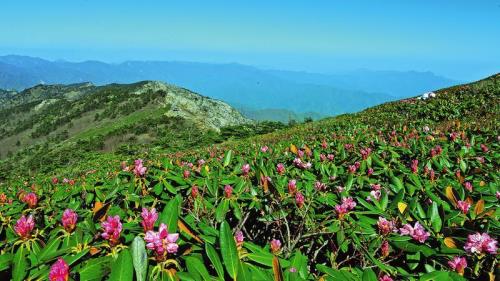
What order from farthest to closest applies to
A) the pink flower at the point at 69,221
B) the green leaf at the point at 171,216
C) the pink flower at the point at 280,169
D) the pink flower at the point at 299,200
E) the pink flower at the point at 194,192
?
the pink flower at the point at 280,169, the pink flower at the point at 194,192, the pink flower at the point at 299,200, the pink flower at the point at 69,221, the green leaf at the point at 171,216

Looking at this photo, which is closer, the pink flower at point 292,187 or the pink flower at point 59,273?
the pink flower at point 59,273

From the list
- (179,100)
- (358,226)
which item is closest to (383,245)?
(358,226)

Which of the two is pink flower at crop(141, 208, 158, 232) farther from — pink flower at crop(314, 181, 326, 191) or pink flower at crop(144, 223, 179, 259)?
pink flower at crop(314, 181, 326, 191)

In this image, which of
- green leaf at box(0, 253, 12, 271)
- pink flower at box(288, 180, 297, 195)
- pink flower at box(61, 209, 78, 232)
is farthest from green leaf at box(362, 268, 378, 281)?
green leaf at box(0, 253, 12, 271)

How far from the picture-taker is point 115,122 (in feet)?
339

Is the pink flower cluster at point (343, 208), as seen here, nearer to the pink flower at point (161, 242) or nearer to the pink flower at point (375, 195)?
the pink flower at point (375, 195)

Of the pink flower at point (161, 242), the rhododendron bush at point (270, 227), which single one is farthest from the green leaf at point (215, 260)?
the pink flower at point (161, 242)

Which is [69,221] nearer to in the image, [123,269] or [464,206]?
[123,269]

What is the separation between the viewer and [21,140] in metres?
117

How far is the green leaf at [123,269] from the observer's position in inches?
59.1

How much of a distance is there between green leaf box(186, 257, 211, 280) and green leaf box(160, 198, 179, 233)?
0.87ft

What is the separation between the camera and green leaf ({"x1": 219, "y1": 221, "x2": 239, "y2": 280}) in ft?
5.58

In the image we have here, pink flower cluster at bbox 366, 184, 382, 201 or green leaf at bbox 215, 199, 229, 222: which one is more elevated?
pink flower cluster at bbox 366, 184, 382, 201

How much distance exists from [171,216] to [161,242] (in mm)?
337
